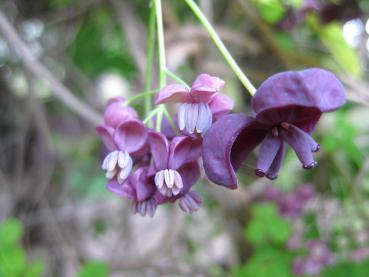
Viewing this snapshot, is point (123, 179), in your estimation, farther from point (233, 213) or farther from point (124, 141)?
point (233, 213)

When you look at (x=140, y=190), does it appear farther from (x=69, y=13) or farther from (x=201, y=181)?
(x=69, y=13)

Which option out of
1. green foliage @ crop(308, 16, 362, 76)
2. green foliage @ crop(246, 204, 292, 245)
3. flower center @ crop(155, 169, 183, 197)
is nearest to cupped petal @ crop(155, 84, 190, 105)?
flower center @ crop(155, 169, 183, 197)

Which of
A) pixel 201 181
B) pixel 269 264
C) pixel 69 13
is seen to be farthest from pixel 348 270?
pixel 69 13

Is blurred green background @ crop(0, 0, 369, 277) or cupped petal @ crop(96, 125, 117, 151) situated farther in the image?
blurred green background @ crop(0, 0, 369, 277)

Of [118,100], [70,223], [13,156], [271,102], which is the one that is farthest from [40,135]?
[271,102]

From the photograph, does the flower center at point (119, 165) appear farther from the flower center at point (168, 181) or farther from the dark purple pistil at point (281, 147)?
the dark purple pistil at point (281, 147)

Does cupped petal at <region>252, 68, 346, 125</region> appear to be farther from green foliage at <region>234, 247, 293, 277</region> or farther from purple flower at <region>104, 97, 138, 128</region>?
green foliage at <region>234, 247, 293, 277</region>
